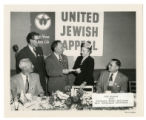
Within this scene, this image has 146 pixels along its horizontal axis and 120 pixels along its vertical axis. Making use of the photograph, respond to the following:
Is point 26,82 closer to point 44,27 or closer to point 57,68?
point 57,68

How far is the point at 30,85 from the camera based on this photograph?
1.86 metres

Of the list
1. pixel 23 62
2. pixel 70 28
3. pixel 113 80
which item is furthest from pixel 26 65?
pixel 113 80

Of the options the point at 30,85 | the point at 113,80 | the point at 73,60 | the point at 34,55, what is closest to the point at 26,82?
the point at 30,85

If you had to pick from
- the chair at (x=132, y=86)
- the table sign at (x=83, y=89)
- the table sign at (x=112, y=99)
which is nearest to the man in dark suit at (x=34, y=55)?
the table sign at (x=83, y=89)

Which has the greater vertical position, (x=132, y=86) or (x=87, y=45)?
(x=87, y=45)

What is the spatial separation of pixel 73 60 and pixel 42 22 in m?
0.25

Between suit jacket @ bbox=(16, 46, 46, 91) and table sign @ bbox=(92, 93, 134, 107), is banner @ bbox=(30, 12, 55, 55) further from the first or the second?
table sign @ bbox=(92, 93, 134, 107)

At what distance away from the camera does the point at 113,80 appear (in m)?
1.88

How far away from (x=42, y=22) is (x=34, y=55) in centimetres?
17

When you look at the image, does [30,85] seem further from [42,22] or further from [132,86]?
[132,86]

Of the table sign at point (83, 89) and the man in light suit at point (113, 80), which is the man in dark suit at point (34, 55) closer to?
the table sign at point (83, 89)

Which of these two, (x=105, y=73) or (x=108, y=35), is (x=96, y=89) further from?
(x=108, y=35)

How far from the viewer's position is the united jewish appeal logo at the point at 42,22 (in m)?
1.86

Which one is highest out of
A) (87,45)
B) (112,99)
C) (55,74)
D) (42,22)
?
(42,22)
